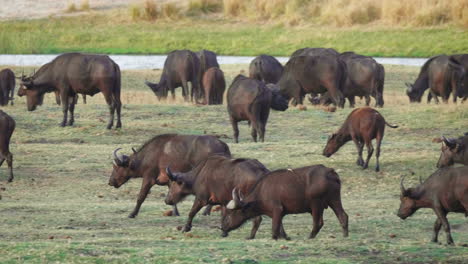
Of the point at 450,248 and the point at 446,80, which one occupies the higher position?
the point at 450,248

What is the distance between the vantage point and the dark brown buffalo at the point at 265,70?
29938 millimetres

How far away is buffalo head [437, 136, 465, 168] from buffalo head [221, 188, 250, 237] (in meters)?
4.75

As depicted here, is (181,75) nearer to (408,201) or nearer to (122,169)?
(122,169)

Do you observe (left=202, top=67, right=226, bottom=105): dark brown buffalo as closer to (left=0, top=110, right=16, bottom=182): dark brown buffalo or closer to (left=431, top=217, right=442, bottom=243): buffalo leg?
(left=0, top=110, right=16, bottom=182): dark brown buffalo

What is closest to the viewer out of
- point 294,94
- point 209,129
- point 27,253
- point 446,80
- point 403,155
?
Answer: point 27,253

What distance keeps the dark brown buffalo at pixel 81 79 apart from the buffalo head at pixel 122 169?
24.6ft

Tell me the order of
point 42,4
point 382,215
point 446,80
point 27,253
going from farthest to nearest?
1. point 42,4
2. point 446,80
3. point 382,215
4. point 27,253

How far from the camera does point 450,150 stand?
53.0 ft

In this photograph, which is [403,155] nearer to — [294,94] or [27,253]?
[294,94]

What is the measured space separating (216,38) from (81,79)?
25000 millimetres

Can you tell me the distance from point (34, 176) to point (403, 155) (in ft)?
18.9

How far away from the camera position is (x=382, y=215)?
1409 cm

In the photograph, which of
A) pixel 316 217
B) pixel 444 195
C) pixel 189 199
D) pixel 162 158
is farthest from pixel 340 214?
pixel 189 199

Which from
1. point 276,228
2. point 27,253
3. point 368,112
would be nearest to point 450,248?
point 276,228
